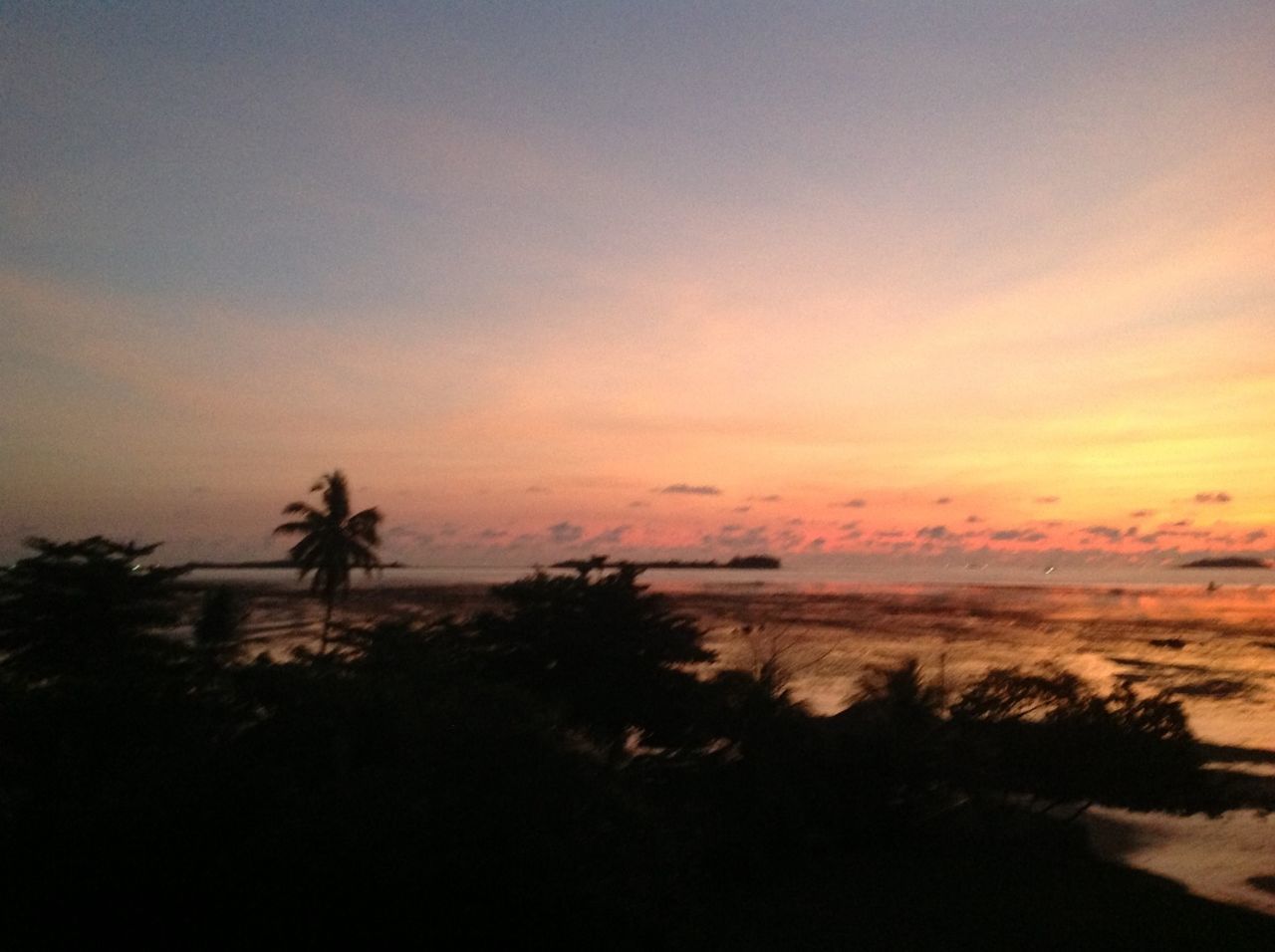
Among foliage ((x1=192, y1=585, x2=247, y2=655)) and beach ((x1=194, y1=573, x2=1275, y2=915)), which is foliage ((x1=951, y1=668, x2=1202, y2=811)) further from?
foliage ((x1=192, y1=585, x2=247, y2=655))

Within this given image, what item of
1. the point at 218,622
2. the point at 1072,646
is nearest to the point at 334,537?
the point at 218,622

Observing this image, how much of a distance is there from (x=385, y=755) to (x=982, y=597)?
89.4 metres

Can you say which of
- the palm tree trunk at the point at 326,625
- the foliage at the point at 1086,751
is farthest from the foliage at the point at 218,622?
the foliage at the point at 1086,751

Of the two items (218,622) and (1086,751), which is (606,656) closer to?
(1086,751)

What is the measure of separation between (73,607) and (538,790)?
1308 centimetres

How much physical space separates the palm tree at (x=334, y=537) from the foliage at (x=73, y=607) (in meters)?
25.1

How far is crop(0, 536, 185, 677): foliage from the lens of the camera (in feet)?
60.2

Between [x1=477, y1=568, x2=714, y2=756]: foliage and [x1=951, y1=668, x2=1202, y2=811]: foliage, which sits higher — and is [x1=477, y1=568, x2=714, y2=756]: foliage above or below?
above

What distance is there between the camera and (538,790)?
11.0 meters

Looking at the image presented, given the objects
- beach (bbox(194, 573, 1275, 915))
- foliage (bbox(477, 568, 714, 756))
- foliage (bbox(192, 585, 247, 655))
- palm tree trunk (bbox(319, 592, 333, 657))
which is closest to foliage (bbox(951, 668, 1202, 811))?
beach (bbox(194, 573, 1275, 915))

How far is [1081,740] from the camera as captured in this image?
20406 millimetres

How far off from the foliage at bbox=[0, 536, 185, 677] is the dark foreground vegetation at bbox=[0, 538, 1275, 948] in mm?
61

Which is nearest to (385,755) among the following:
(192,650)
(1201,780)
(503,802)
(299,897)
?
(503,802)

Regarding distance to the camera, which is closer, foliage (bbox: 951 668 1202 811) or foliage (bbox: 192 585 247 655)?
foliage (bbox: 951 668 1202 811)
